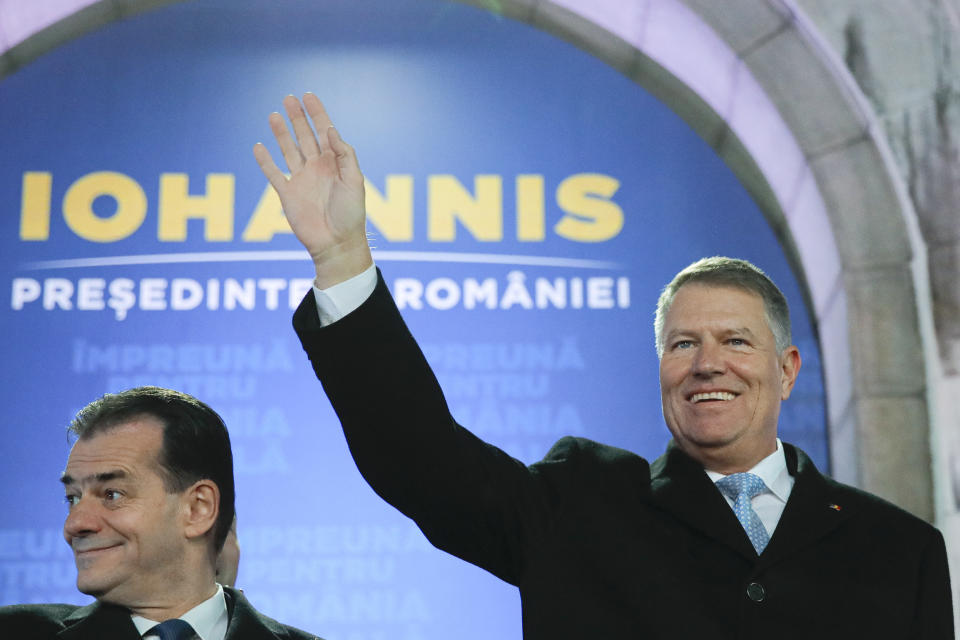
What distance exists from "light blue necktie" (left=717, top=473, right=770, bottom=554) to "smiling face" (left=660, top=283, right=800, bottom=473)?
55mm

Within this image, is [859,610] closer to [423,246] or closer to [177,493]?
[177,493]

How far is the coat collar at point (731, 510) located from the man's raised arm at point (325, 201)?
0.57 m

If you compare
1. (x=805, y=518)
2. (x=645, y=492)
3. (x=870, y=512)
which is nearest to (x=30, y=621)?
(x=645, y=492)

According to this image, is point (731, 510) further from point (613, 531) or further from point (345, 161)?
point (345, 161)

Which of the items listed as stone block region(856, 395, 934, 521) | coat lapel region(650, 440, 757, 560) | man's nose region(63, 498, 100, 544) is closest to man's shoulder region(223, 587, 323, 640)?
man's nose region(63, 498, 100, 544)

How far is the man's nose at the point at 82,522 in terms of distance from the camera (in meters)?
1.89

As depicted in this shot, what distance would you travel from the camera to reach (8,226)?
12.8ft

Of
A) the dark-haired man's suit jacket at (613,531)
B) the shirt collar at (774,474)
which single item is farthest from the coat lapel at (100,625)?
the shirt collar at (774,474)

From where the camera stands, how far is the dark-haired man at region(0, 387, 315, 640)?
186cm

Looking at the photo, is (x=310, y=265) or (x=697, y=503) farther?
(x=310, y=265)

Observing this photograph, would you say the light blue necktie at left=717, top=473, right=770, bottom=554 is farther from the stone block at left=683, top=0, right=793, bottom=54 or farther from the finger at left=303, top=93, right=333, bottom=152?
the stone block at left=683, top=0, right=793, bottom=54

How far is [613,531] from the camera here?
163 centimetres

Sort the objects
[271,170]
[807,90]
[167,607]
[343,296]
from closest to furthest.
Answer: [343,296] < [271,170] < [167,607] < [807,90]

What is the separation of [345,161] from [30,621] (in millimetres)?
906
